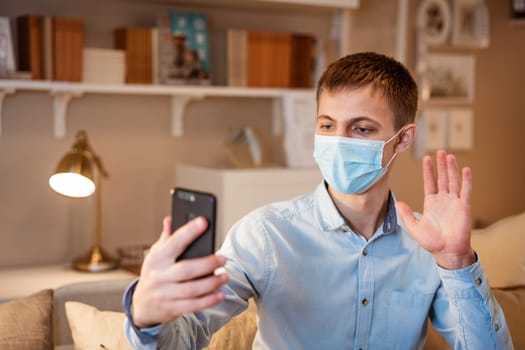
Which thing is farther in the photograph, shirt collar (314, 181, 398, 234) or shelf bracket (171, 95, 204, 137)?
shelf bracket (171, 95, 204, 137)

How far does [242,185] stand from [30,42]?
86 cm

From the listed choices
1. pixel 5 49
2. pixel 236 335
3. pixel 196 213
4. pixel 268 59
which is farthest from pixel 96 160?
pixel 196 213

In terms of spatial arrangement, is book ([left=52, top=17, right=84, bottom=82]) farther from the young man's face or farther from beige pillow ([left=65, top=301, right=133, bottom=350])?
the young man's face

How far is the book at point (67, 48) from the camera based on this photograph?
262 cm

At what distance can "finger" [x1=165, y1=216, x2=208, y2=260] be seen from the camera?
1.11m

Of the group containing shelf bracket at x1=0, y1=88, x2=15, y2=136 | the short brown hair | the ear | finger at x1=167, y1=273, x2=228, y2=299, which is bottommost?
finger at x1=167, y1=273, x2=228, y2=299

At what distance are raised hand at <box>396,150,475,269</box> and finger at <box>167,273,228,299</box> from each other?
0.49 m

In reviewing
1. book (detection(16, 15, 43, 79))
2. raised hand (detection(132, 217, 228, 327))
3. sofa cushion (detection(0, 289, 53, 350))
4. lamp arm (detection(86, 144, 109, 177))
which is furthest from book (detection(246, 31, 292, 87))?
raised hand (detection(132, 217, 228, 327))

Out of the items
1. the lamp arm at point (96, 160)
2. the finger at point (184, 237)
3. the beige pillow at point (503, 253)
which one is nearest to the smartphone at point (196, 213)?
the finger at point (184, 237)

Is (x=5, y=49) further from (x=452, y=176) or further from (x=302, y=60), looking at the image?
(x=452, y=176)

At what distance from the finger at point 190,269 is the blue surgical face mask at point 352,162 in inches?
28.0

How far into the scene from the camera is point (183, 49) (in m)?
2.89

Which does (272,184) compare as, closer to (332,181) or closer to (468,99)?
(332,181)

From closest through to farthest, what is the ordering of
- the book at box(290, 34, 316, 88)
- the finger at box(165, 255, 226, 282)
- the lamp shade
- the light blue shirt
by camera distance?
the finger at box(165, 255, 226, 282)
the light blue shirt
the lamp shade
the book at box(290, 34, 316, 88)
